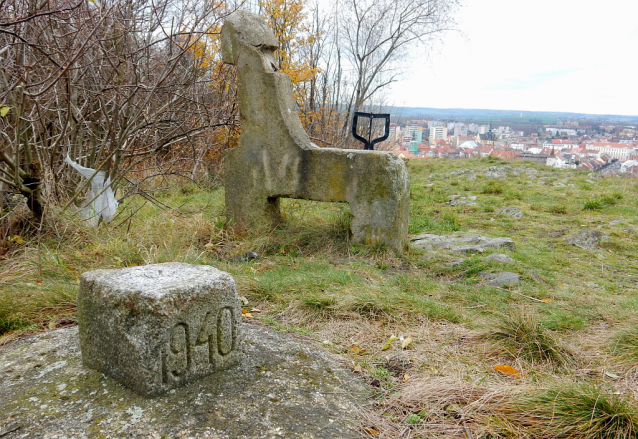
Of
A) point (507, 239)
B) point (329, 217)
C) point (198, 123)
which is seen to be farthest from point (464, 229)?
point (198, 123)

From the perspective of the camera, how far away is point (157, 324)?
221 centimetres

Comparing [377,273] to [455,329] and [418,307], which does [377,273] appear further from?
[455,329]

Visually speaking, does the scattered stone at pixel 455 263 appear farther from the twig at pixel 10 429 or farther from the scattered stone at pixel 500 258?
the twig at pixel 10 429

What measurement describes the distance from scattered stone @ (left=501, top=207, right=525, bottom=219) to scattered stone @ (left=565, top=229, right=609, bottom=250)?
52.5 inches

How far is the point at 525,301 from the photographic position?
4145mm

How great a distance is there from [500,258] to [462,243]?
2.63ft

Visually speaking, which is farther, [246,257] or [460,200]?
[460,200]

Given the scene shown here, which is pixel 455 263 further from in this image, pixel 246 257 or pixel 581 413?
pixel 581 413

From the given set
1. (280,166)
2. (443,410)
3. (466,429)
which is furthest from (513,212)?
(466,429)

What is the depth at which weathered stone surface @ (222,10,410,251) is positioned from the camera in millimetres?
5191

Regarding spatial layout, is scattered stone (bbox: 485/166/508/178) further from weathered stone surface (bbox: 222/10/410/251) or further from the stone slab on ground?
the stone slab on ground

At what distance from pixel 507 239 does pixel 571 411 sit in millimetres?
3923

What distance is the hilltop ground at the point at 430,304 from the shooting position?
7.71ft

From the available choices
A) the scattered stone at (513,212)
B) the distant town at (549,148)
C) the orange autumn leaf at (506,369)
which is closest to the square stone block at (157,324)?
the orange autumn leaf at (506,369)
